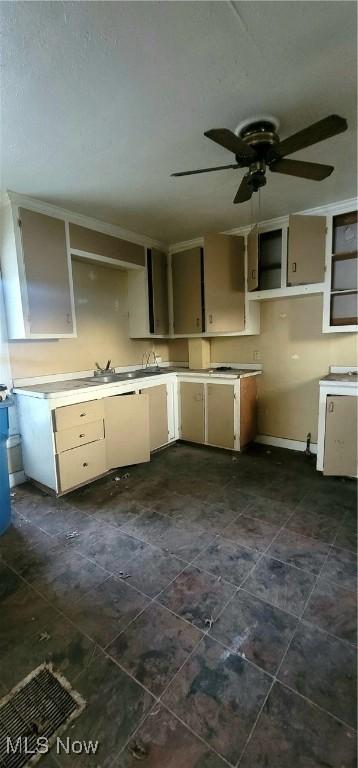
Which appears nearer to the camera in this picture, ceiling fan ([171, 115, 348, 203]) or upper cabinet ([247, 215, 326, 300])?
ceiling fan ([171, 115, 348, 203])

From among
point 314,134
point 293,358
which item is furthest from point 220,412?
point 314,134

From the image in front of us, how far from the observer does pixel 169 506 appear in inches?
94.0

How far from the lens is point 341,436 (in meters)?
2.63

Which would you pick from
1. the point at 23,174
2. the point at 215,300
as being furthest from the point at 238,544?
the point at 23,174

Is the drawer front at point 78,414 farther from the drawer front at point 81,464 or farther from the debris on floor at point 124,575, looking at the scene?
the debris on floor at point 124,575

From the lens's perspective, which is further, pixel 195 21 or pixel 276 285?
pixel 276 285

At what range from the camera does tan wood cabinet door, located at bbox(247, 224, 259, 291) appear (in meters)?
3.02

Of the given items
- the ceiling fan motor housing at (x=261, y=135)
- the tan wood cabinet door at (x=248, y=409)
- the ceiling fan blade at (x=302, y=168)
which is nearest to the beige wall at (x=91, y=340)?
the tan wood cabinet door at (x=248, y=409)

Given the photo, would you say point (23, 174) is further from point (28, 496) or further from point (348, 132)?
point (28, 496)

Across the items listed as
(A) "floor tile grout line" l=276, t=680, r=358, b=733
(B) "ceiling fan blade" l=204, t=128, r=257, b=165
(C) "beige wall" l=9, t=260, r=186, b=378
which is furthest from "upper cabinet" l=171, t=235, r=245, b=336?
(A) "floor tile grout line" l=276, t=680, r=358, b=733

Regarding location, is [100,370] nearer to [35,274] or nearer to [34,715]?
[35,274]

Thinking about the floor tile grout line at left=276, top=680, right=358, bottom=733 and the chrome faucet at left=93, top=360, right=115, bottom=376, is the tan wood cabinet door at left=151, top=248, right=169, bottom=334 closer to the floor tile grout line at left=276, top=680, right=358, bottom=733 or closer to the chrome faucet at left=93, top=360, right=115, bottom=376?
the chrome faucet at left=93, top=360, right=115, bottom=376

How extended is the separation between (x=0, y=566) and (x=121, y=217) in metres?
2.95

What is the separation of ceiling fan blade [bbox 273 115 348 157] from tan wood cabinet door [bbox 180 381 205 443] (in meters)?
2.26
